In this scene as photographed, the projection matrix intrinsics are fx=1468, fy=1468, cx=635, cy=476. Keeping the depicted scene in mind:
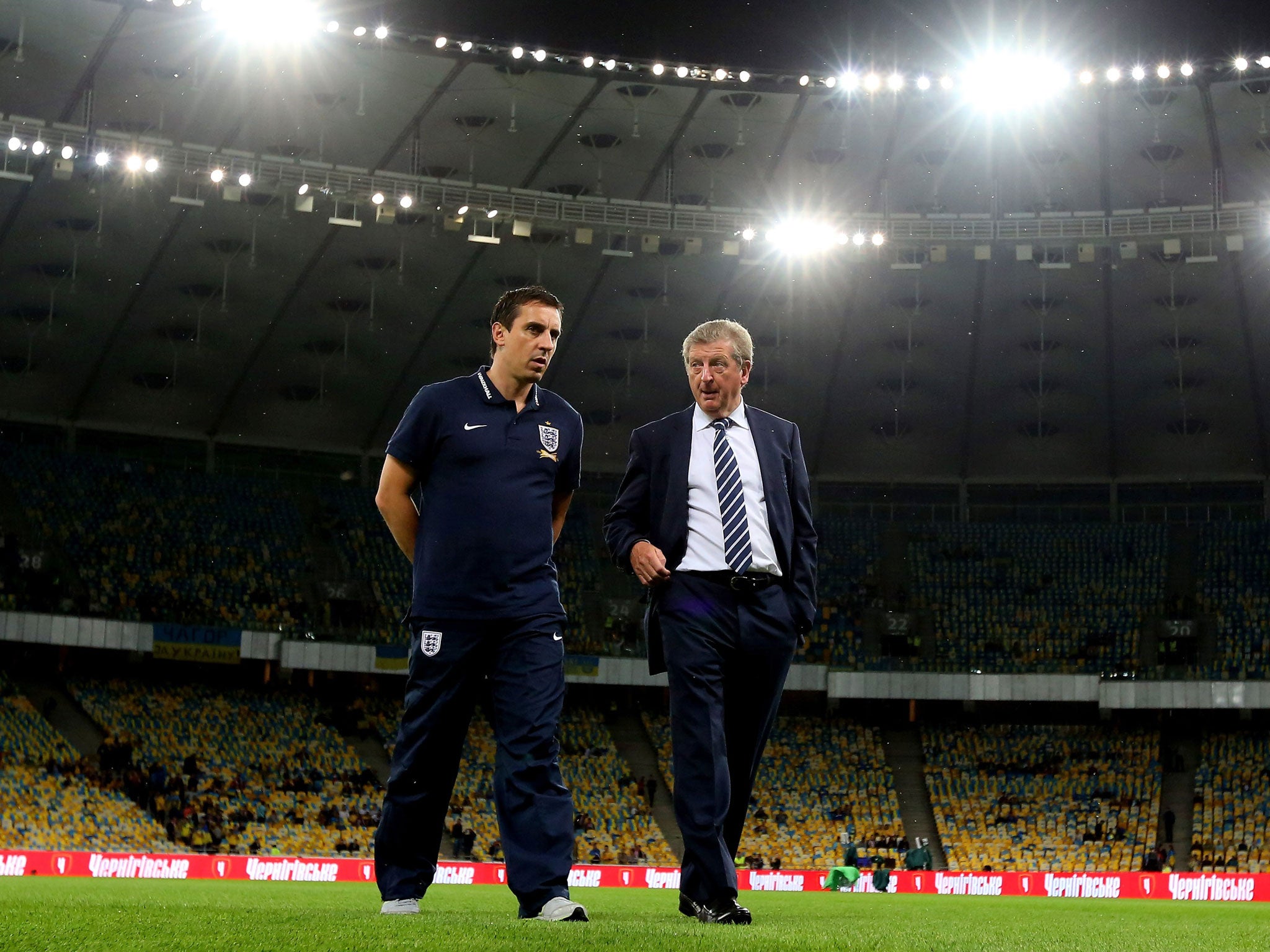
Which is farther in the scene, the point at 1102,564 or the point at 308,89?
the point at 1102,564

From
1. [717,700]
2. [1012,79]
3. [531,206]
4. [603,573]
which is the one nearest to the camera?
[717,700]

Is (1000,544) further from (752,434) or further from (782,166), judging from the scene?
(752,434)

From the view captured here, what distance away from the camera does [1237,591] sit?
4044 centimetres

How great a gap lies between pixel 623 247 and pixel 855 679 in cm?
1297

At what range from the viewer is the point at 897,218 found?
33.0 meters

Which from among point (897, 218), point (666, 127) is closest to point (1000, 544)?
point (897, 218)

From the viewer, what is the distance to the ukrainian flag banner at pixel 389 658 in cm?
3728

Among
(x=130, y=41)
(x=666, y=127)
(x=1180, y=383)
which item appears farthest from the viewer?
(x=1180, y=383)

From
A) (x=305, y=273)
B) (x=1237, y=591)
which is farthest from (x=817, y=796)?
(x=305, y=273)

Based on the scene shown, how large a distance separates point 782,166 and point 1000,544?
15.5 m

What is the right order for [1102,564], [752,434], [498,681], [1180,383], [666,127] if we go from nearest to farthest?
[498,681]
[752,434]
[666,127]
[1180,383]
[1102,564]

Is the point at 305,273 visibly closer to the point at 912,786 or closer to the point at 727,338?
the point at 912,786

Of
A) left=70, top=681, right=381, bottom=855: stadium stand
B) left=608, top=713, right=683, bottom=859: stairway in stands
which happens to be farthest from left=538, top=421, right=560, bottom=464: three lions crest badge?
left=608, top=713, right=683, bottom=859: stairway in stands

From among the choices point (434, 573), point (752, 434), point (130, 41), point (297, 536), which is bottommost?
point (434, 573)
